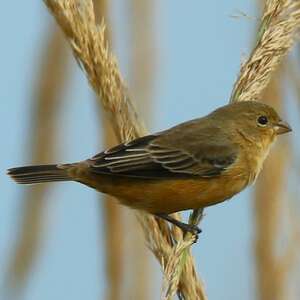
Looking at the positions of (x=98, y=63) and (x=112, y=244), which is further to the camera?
(x=112, y=244)

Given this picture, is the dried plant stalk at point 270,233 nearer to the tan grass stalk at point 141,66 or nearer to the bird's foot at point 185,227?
the bird's foot at point 185,227

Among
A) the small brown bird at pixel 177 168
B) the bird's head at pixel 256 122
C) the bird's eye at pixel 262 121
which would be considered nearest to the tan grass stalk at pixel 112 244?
the small brown bird at pixel 177 168

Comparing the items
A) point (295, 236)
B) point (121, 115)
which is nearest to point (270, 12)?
point (121, 115)

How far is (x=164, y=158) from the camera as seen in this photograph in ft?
10.9

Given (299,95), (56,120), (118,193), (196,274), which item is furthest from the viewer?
(118,193)

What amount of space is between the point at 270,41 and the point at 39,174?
1.27 meters

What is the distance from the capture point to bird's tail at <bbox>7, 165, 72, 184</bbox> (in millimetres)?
3119

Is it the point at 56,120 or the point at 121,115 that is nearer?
the point at 121,115

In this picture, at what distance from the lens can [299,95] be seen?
111 inches

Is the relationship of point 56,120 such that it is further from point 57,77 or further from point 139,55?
point 139,55

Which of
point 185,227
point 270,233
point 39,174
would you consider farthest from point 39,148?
point 270,233

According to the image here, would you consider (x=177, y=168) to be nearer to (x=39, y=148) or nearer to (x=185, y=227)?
(x=185, y=227)

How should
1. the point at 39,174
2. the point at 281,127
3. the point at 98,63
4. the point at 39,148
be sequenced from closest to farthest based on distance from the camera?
the point at 98,63 → the point at 39,148 → the point at 39,174 → the point at 281,127

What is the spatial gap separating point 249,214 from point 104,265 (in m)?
0.69
